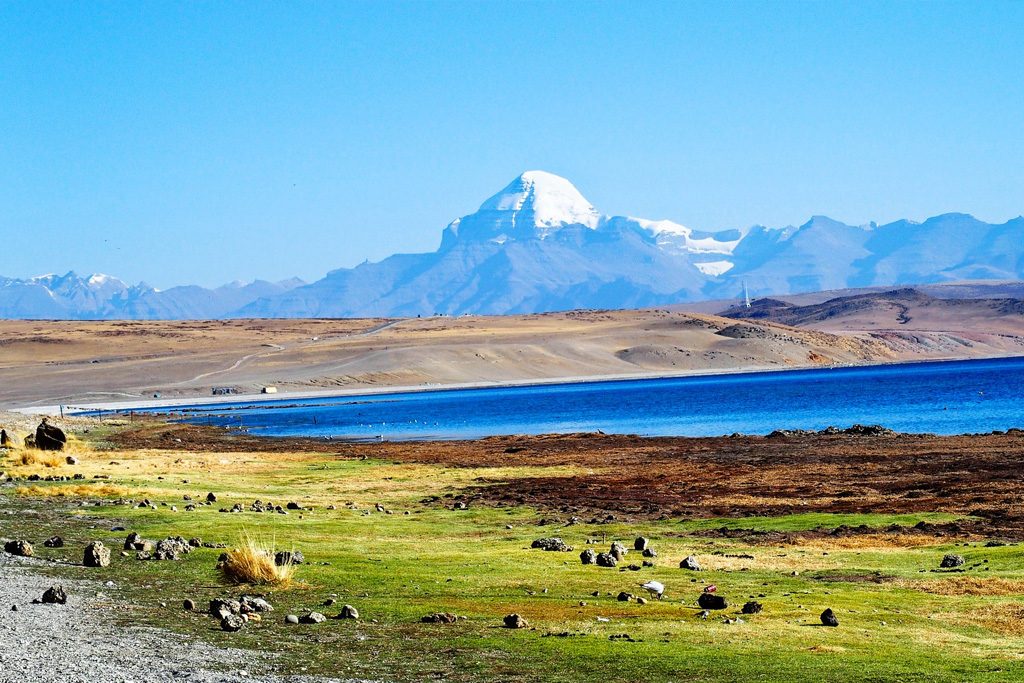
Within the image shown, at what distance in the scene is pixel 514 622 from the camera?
14359 millimetres

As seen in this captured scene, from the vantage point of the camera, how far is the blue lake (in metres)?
72.1

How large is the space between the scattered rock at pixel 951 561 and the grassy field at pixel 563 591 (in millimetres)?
292

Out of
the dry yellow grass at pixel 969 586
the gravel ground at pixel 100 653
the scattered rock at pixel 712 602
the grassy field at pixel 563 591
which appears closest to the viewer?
the gravel ground at pixel 100 653

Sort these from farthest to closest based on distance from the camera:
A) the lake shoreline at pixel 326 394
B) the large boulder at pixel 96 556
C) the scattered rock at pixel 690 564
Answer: the lake shoreline at pixel 326 394 → the scattered rock at pixel 690 564 → the large boulder at pixel 96 556

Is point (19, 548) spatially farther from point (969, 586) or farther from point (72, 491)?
point (969, 586)

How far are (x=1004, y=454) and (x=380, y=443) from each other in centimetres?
3324

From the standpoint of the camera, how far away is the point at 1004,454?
3972 cm

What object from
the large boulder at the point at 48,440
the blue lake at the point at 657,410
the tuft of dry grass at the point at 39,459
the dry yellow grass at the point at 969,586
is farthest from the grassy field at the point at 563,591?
the blue lake at the point at 657,410

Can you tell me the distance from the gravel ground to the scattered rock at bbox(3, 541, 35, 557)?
4171 mm

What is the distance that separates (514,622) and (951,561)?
328 inches

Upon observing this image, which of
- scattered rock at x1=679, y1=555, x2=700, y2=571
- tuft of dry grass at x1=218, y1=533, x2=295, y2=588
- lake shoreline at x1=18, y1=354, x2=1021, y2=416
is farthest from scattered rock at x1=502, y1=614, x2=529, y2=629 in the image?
lake shoreline at x1=18, y1=354, x2=1021, y2=416

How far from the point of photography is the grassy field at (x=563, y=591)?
1259 centimetres

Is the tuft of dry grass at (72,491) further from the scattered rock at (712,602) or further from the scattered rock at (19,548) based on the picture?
the scattered rock at (712,602)

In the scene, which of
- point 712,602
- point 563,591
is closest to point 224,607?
point 563,591
